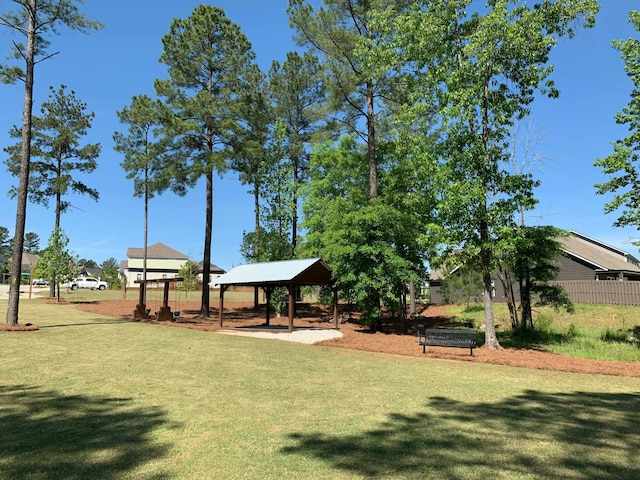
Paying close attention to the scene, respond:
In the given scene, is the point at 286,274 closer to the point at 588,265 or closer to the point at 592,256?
the point at 588,265

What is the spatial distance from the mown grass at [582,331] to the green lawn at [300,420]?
6480 mm

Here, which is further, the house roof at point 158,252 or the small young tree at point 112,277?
the house roof at point 158,252

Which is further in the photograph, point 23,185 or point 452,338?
point 23,185

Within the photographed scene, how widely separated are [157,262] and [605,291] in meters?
81.1

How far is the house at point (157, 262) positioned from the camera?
283ft

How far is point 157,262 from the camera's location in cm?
8944

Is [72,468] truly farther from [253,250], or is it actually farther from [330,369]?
[253,250]

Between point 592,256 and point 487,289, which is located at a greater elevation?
point 592,256

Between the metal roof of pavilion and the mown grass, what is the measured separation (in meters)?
8.90

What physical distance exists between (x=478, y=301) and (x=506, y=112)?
17.8 meters

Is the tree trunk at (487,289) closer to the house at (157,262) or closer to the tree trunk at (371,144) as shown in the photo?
the tree trunk at (371,144)

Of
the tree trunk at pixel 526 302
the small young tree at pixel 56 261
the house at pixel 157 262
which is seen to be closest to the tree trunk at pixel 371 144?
the tree trunk at pixel 526 302

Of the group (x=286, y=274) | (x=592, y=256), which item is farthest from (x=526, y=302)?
(x=592, y=256)

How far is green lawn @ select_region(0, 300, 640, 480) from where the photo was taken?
4.43 meters
